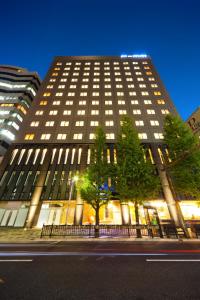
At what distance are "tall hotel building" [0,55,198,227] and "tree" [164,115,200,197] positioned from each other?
470 centimetres

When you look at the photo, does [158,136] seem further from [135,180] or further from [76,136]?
[76,136]

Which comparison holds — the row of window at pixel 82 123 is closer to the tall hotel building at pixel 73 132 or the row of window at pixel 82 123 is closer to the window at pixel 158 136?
the tall hotel building at pixel 73 132

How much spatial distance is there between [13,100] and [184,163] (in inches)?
1981

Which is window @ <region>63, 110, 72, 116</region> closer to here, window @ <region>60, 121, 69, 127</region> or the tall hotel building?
the tall hotel building

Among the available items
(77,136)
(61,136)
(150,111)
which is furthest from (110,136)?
(150,111)

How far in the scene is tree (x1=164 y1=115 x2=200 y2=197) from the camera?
1628cm

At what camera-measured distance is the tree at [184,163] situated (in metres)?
16.3

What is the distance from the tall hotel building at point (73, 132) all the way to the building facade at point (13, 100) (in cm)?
1130

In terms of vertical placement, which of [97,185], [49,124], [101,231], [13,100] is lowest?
[101,231]

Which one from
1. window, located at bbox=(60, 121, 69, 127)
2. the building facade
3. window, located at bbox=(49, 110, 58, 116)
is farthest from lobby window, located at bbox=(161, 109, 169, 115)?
the building facade

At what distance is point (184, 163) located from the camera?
1741 centimetres
